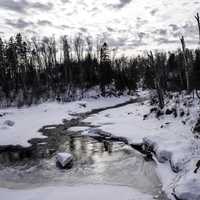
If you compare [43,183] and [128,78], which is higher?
[128,78]

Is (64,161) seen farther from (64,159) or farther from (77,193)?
→ (77,193)

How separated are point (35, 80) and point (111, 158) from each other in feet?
148

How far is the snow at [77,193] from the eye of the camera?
985 centimetres

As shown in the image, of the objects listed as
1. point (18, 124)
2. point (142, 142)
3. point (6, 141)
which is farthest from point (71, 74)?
point (142, 142)

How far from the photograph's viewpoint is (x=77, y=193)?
1037 cm

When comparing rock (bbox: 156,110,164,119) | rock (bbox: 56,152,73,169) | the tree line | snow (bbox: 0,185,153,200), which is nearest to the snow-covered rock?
snow (bbox: 0,185,153,200)

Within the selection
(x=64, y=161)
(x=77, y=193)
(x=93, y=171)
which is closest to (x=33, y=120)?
(x=64, y=161)

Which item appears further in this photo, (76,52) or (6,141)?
(76,52)

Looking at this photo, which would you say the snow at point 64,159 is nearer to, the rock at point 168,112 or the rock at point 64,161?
the rock at point 64,161

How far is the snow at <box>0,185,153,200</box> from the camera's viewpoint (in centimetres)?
985

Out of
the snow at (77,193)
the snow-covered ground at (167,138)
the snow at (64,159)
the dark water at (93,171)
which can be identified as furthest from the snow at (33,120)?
the snow at (77,193)

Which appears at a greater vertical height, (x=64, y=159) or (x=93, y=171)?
(x=64, y=159)

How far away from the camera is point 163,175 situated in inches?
461

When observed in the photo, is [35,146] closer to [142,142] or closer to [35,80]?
[142,142]
